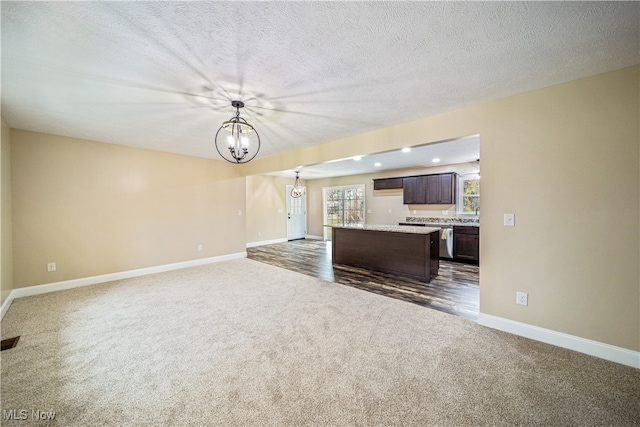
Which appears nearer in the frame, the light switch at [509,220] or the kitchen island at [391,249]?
the light switch at [509,220]

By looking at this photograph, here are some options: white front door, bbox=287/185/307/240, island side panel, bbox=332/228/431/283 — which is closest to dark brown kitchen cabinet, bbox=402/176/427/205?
island side panel, bbox=332/228/431/283

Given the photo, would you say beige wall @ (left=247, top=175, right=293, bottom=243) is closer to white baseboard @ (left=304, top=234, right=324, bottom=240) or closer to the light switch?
white baseboard @ (left=304, top=234, right=324, bottom=240)

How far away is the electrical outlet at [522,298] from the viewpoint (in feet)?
7.78

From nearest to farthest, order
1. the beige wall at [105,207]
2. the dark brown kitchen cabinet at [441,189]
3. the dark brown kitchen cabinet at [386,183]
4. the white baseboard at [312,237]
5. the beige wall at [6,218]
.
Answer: the beige wall at [6,218]
the beige wall at [105,207]
the dark brown kitchen cabinet at [441,189]
the dark brown kitchen cabinet at [386,183]
the white baseboard at [312,237]

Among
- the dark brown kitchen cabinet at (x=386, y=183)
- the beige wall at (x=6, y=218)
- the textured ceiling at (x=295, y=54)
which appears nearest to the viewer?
the textured ceiling at (x=295, y=54)

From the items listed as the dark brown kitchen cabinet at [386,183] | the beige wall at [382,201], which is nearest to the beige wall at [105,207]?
the beige wall at [382,201]

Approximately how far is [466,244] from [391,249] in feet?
6.93

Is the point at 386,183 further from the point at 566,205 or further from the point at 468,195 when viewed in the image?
the point at 566,205

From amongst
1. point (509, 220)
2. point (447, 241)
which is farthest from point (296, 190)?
point (509, 220)

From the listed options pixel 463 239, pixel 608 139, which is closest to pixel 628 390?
pixel 608 139

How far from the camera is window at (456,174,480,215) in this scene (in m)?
5.85

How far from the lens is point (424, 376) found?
179 cm

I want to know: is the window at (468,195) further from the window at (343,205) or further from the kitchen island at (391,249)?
the window at (343,205)

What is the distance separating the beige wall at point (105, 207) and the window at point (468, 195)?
586 centimetres
